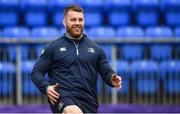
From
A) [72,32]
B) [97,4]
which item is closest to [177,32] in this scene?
[97,4]

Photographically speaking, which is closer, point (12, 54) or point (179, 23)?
point (12, 54)

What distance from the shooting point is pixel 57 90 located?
175 inches

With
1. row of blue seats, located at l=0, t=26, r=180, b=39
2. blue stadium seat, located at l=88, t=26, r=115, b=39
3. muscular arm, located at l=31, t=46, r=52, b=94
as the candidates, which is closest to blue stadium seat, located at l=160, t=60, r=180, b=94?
row of blue seats, located at l=0, t=26, r=180, b=39

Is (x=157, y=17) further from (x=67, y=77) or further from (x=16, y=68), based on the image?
(x=67, y=77)

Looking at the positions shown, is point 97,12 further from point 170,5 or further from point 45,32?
point 170,5

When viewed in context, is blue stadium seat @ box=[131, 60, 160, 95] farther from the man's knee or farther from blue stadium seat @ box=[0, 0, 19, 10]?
the man's knee

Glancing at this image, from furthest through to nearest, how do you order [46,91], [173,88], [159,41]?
[173,88] < [159,41] < [46,91]

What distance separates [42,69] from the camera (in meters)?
4.54

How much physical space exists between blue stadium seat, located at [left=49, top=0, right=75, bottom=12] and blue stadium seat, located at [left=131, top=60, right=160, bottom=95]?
260cm

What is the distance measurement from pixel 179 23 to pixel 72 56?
691 centimetres

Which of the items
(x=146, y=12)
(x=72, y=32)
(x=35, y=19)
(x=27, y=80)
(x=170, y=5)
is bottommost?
(x=27, y=80)

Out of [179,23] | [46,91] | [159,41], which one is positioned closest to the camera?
[46,91]

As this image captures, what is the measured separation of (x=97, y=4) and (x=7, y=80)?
9.94 ft

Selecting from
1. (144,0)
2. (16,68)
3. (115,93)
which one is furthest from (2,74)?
(144,0)
